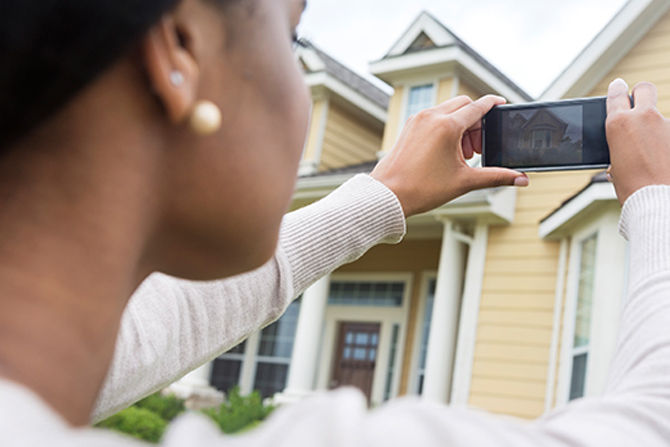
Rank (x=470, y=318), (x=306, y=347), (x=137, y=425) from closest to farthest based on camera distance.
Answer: (x=137, y=425), (x=470, y=318), (x=306, y=347)

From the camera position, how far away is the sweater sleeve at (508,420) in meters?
0.54

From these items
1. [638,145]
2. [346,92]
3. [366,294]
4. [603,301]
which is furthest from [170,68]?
[346,92]

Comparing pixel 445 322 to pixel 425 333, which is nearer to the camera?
pixel 445 322

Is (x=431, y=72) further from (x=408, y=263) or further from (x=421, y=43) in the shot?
(x=408, y=263)

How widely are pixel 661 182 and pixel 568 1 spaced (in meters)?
30.6

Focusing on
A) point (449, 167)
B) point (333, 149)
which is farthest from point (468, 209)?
point (449, 167)

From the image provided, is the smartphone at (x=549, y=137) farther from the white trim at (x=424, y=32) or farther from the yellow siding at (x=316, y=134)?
the yellow siding at (x=316, y=134)

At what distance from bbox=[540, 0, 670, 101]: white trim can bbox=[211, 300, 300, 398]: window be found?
6040mm

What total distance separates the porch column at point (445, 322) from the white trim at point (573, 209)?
126cm

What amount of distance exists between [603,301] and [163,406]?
18.4 ft

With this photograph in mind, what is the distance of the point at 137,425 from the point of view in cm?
744

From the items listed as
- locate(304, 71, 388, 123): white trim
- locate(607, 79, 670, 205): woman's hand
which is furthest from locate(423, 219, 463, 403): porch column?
locate(607, 79, 670, 205): woman's hand

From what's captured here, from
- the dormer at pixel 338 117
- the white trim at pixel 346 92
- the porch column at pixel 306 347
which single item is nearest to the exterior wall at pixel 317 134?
the dormer at pixel 338 117

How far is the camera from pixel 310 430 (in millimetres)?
546
